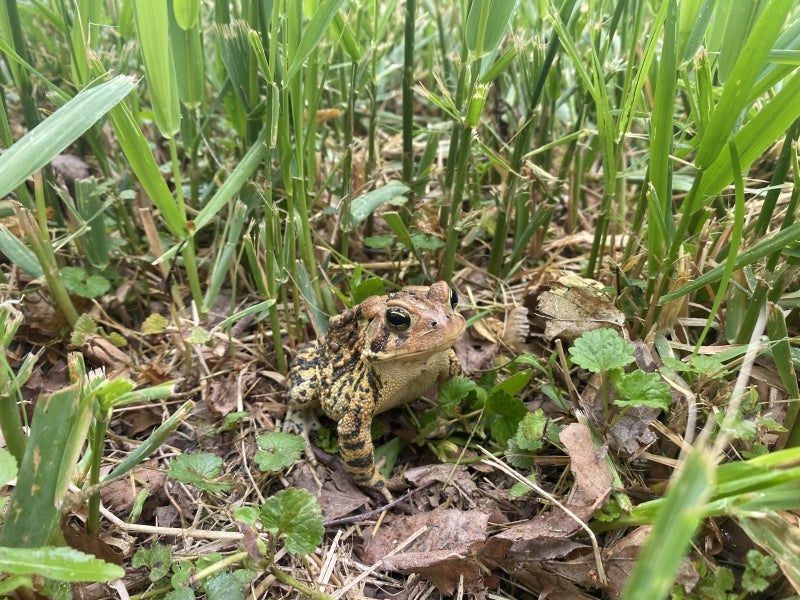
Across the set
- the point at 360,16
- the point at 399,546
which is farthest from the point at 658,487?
the point at 360,16

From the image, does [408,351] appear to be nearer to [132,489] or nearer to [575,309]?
[575,309]

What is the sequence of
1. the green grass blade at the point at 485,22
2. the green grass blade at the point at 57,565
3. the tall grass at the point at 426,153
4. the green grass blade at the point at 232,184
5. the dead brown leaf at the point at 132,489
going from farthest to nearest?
the green grass blade at the point at 232,184, the dead brown leaf at the point at 132,489, the green grass blade at the point at 485,22, the tall grass at the point at 426,153, the green grass blade at the point at 57,565

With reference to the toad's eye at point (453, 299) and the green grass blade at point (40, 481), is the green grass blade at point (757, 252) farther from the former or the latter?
the green grass blade at point (40, 481)

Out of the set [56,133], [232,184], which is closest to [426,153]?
[232,184]

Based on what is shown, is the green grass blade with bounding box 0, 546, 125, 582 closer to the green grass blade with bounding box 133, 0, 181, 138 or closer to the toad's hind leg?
A: the toad's hind leg

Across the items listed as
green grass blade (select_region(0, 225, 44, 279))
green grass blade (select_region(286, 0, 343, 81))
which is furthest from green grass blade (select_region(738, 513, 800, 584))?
green grass blade (select_region(0, 225, 44, 279))

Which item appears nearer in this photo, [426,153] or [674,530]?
[674,530]

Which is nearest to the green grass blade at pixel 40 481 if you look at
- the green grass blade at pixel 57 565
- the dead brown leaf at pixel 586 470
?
the green grass blade at pixel 57 565
